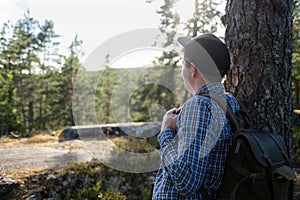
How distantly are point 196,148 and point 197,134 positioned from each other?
7 cm

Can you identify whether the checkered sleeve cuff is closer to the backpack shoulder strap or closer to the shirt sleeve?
the shirt sleeve

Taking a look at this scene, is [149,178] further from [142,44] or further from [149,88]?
[149,88]

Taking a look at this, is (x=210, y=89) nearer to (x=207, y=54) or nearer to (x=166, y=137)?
(x=207, y=54)

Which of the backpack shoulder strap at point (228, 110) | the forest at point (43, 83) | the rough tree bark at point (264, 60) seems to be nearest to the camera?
the backpack shoulder strap at point (228, 110)

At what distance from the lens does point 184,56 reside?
1912 millimetres

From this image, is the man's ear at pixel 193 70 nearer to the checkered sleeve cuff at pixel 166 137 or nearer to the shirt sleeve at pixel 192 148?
the shirt sleeve at pixel 192 148

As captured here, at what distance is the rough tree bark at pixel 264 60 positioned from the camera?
104 inches

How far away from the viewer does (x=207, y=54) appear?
6.17 feet

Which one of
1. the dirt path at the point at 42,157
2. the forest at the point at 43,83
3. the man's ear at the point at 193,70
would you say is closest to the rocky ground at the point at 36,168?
the dirt path at the point at 42,157

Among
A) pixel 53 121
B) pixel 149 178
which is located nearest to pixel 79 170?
pixel 149 178

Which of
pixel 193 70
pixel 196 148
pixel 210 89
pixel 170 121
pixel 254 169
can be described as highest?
pixel 193 70

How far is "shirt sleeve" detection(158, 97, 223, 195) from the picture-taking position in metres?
1.70

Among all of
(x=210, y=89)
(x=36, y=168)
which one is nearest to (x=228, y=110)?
(x=210, y=89)

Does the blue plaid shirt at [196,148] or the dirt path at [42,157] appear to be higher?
the blue plaid shirt at [196,148]
